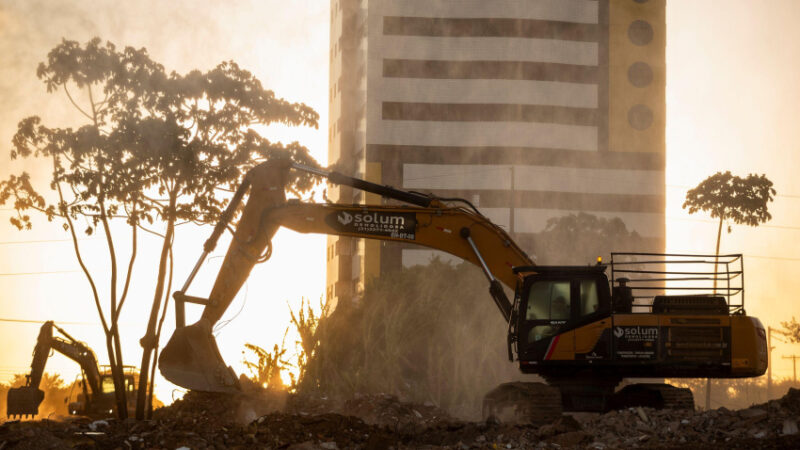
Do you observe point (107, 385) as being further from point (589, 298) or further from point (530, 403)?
point (589, 298)

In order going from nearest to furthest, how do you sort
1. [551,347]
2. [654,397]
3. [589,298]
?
1. [551,347]
2. [589,298]
3. [654,397]

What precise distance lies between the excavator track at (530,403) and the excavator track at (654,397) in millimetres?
2002

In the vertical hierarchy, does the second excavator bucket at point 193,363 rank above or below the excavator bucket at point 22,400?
above

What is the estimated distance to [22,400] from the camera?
1227 inches

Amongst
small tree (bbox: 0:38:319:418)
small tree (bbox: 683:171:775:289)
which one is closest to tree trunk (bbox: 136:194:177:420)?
small tree (bbox: 0:38:319:418)

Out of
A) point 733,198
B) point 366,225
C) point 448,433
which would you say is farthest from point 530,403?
point 733,198

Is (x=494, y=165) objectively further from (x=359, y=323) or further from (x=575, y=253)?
(x=359, y=323)

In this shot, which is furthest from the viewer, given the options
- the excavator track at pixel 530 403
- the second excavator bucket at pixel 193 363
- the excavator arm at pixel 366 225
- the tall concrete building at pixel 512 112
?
the tall concrete building at pixel 512 112

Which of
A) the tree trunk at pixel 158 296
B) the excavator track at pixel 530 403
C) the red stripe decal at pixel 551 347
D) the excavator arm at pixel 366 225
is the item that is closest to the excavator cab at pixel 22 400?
the tree trunk at pixel 158 296

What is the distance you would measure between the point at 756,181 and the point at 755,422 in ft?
153

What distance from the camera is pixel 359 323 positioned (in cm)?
3819

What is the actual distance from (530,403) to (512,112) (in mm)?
72048

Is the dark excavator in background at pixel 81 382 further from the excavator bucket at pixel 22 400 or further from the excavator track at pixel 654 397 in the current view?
the excavator track at pixel 654 397

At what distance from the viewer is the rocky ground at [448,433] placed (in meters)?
16.7
